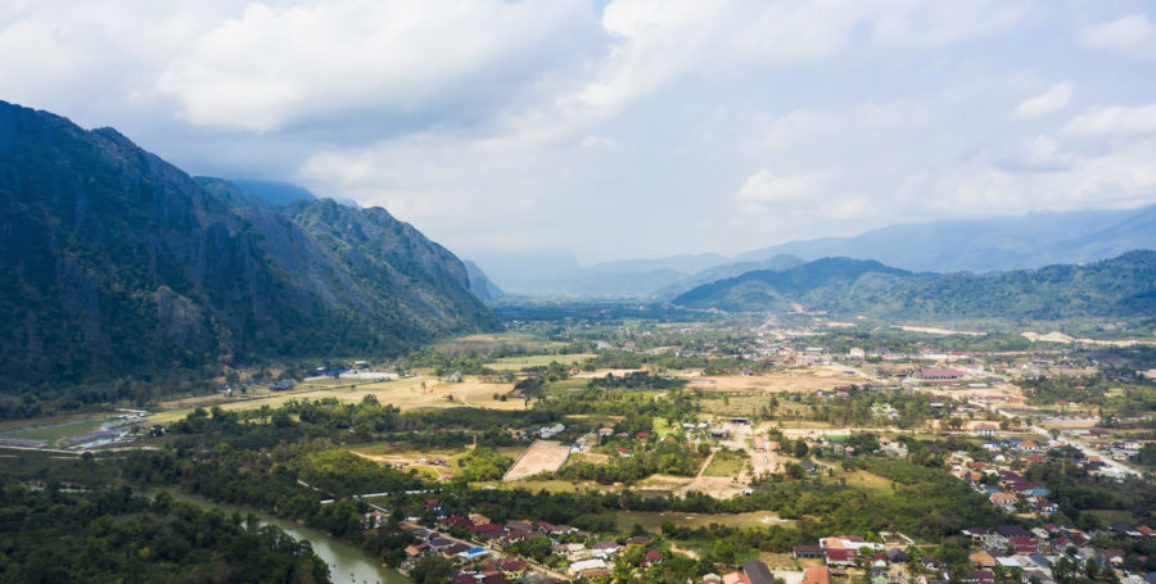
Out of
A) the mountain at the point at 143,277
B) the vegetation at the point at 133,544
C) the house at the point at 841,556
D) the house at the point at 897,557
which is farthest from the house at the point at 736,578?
the mountain at the point at 143,277

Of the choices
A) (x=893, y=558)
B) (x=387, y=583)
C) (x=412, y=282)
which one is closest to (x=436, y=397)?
(x=387, y=583)

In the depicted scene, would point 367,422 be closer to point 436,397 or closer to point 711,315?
point 436,397

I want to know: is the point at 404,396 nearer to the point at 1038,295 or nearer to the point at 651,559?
the point at 651,559

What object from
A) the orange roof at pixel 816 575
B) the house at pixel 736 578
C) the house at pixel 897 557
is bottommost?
the house at pixel 897 557

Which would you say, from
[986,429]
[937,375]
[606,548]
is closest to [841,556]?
[606,548]

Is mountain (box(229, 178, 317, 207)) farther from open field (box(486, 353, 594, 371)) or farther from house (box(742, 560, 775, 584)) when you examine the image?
house (box(742, 560, 775, 584))

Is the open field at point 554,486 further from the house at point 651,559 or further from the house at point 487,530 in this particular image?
the house at point 651,559
